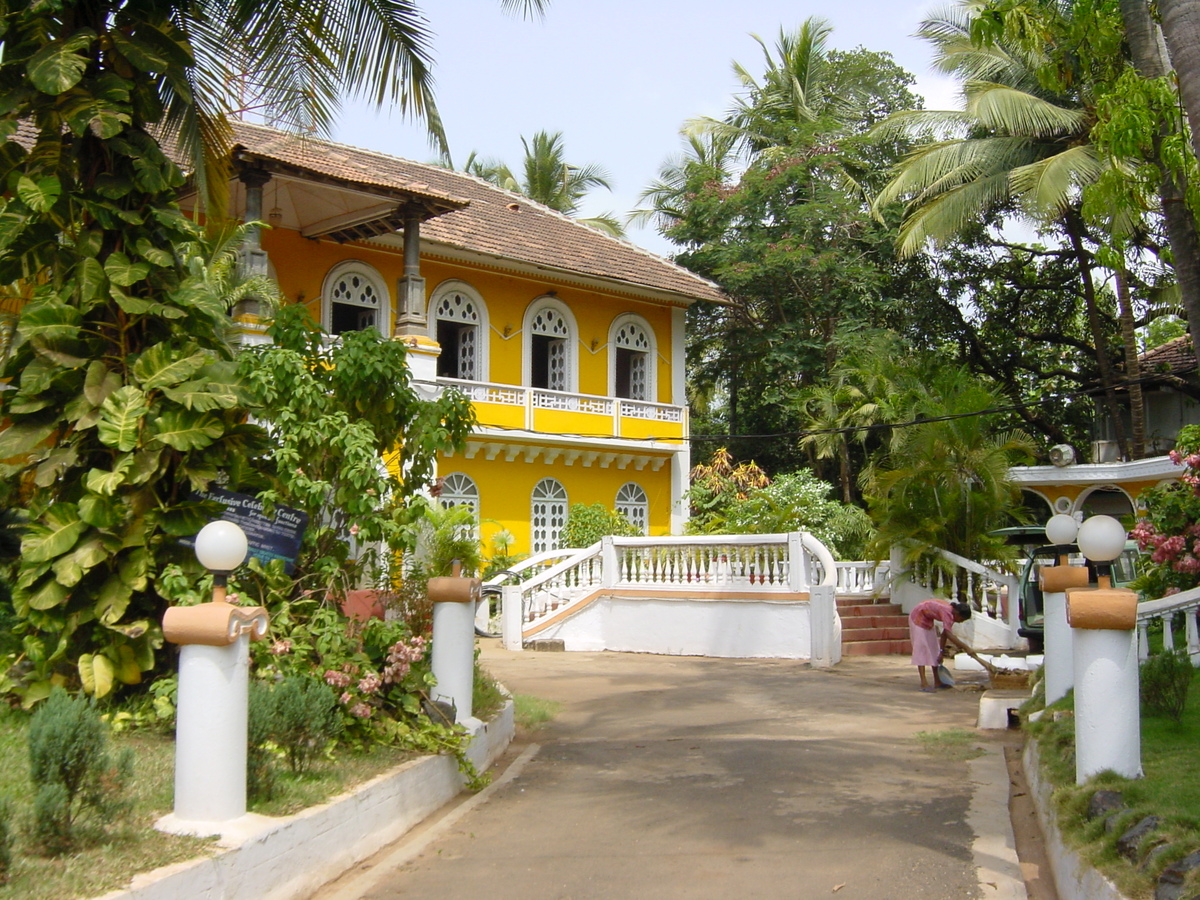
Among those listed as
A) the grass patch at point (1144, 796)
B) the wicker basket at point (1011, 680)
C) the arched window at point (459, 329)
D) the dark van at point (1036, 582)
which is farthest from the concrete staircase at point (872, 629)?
the arched window at point (459, 329)

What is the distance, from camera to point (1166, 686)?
7664 millimetres

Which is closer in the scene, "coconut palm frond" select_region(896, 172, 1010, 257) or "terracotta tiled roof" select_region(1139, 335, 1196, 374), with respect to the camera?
"coconut palm frond" select_region(896, 172, 1010, 257)

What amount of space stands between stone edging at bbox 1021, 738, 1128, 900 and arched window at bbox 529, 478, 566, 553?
17334mm

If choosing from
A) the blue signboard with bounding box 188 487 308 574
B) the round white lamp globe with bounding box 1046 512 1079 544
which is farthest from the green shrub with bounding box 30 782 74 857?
the round white lamp globe with bounding box 1046 512 1079 544

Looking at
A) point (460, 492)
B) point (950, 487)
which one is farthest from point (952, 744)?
point (460, 492)

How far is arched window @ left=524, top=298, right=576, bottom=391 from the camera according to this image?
84.9 feet

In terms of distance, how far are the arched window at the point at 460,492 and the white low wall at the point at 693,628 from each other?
490 cm

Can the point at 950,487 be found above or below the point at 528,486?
below

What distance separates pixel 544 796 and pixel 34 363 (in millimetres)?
4492

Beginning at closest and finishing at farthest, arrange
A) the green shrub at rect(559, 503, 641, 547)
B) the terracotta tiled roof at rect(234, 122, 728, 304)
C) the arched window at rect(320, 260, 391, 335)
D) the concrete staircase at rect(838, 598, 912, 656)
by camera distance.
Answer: the concrete staircase at rect(838, 598, 912, 656)
the arched window at rect(320, 260, 391, 335)
the terracotta tiled roof at rect(234, 122, 728, 304)
the green shrub at rect(559, 503, 641, 547)

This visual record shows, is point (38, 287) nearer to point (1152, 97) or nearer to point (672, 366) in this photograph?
point (1152, 97)

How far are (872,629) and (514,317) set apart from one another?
10.9 metres

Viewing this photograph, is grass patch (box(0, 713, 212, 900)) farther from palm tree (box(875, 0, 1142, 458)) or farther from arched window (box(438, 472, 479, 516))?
palm tree (box(875, 0, 1142, 458))

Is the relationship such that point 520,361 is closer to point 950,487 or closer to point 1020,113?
point 950,487
